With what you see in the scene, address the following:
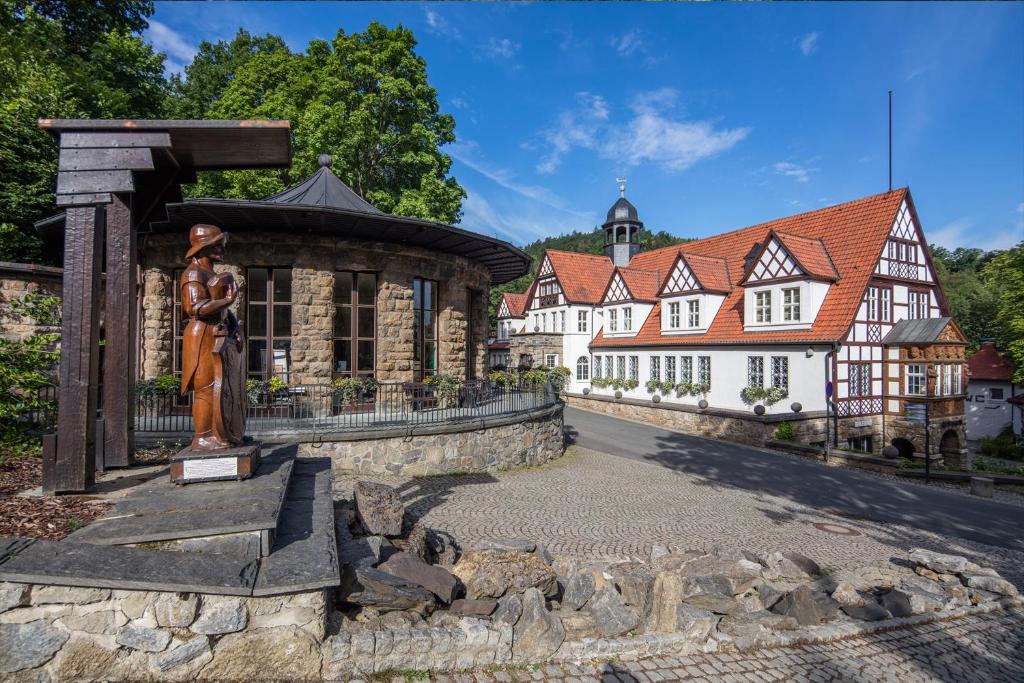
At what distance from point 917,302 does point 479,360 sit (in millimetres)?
18767

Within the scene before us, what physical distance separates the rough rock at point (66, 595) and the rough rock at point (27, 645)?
14 cm

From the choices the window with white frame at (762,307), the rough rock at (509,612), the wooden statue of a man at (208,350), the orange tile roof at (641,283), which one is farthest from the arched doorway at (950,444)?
the wooden statue of a man at (208,350)

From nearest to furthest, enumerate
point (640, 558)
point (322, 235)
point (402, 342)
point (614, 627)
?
point (614, 627) → point (640, 558) → point (322, 235) → point (402, 342)

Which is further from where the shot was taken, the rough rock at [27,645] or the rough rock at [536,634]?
the rough rock at [536,634]

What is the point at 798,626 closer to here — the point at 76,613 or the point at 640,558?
the point at 640,558

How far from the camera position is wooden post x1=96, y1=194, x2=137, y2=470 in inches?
218

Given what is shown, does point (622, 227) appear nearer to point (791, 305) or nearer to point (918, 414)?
point (791, 305)

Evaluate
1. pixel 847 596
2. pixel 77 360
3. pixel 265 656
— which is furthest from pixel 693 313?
pixel 265 656

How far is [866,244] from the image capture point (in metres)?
20.5

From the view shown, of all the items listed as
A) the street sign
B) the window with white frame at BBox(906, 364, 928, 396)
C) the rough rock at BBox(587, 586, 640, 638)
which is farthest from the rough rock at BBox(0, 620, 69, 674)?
the window with white frame at BBox(906, 364, 928, 396)

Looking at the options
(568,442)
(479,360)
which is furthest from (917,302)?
(479,360)

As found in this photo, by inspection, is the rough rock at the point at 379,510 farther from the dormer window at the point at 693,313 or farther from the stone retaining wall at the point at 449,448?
the dormer window at the point at 693,313

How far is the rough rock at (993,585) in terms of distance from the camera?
608 cm

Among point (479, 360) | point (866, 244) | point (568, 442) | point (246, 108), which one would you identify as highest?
point (246, 108)
